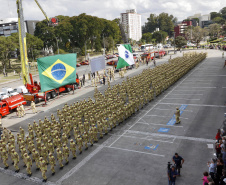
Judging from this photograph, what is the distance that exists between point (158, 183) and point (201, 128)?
6879 mm

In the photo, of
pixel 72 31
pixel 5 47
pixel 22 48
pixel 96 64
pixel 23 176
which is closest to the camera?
pixel 23 176

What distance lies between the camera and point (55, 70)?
2188cm

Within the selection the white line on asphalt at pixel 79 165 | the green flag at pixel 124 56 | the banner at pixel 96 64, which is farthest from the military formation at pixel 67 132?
the banner at pixel 96 64

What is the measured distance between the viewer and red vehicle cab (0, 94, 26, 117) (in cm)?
2169

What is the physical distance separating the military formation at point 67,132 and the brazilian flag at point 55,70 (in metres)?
3.51

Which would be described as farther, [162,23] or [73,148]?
[162,23]

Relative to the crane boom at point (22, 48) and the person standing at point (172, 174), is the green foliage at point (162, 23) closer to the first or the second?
the crane boom at point (22, 48)

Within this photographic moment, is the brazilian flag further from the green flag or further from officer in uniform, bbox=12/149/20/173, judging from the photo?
officer in uniform, bbox=12/149/20/173

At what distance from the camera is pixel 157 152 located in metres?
12.6

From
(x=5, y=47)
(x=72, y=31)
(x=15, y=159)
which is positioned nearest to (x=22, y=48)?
(x=15, y=159)

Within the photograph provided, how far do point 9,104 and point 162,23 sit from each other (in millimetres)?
149295

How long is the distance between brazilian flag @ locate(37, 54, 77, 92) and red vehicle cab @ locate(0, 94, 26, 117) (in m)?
4.13

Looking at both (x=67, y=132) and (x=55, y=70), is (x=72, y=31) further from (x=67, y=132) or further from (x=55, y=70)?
(x=67, y=132)

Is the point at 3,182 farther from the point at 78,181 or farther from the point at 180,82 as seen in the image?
the point at 180,82
